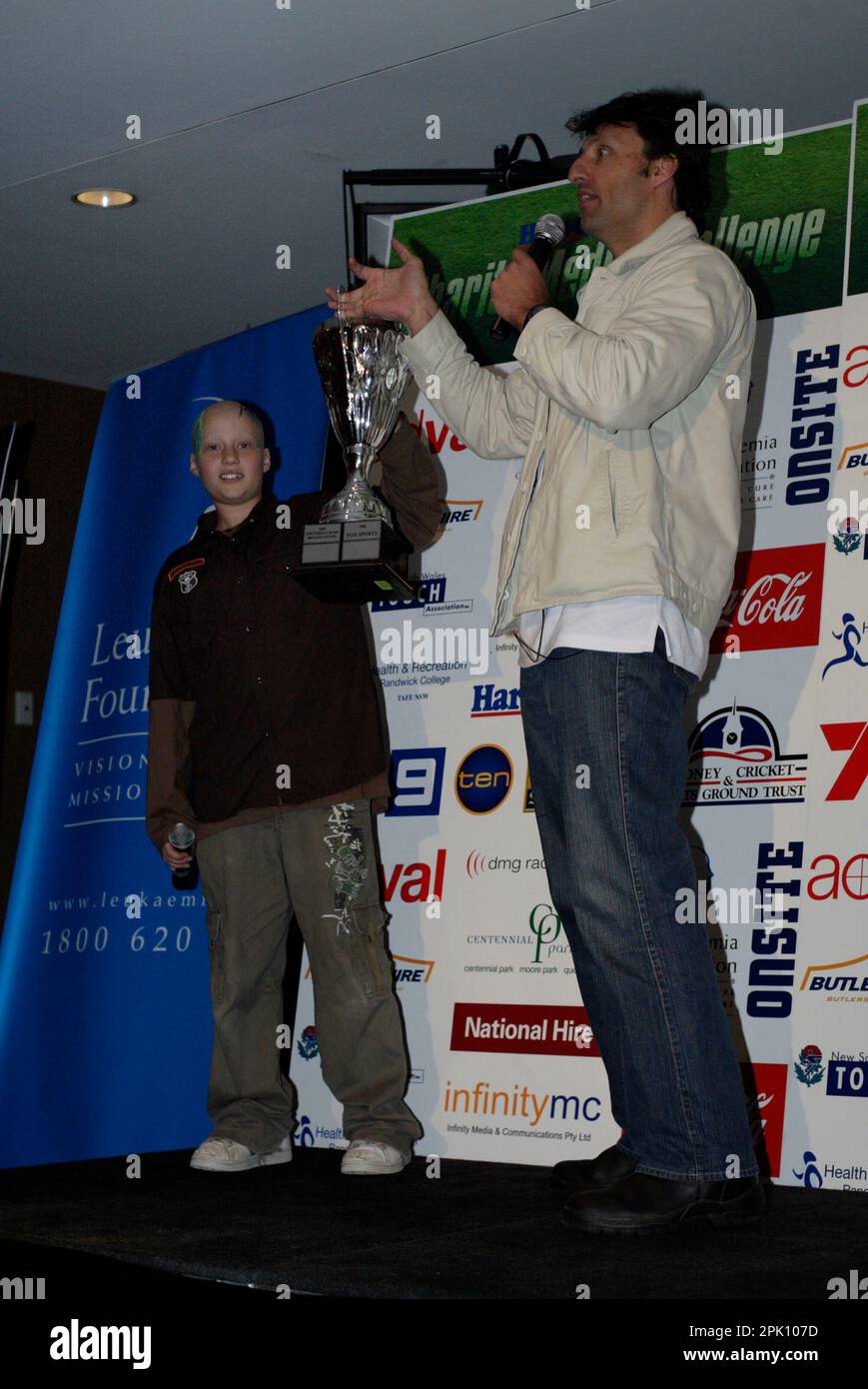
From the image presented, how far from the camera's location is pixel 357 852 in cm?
283

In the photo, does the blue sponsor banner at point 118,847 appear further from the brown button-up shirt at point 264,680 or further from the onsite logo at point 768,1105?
the onsite logo at point 768,1105

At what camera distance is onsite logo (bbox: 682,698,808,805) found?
2.72 m

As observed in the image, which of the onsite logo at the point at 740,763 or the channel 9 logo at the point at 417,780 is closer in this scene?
the onsite logo at the point at 740,763

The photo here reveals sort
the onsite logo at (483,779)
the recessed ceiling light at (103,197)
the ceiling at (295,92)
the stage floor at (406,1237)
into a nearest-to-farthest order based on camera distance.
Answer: the stage floor at (406,1237) < the onsite logo at (483,779) < the ceiling at (295,92) < the recessed ceiling light at (103,197)

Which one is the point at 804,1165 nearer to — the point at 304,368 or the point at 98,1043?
the point at 98,1043

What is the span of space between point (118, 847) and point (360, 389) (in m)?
1.51

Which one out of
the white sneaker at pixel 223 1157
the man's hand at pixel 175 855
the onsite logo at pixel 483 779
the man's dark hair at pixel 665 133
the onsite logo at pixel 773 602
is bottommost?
the white sneaker at pixel 223 1157

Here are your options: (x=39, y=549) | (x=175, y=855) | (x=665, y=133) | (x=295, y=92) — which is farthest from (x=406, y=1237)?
(x=39, y=549)

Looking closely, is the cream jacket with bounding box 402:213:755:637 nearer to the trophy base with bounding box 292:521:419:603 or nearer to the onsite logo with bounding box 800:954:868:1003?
the trophy base with bounding box 292:521:419:603

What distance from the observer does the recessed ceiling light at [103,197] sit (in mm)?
3992

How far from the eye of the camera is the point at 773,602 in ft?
9.18

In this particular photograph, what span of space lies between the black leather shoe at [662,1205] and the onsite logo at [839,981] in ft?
2.05

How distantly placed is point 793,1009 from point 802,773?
42cm

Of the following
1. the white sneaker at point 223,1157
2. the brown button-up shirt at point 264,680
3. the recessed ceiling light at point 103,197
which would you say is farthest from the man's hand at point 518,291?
the recessed ceiling light at point 103,197
